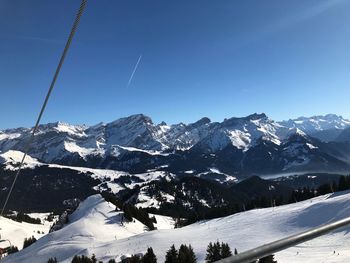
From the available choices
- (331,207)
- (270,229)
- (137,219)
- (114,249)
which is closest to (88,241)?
(114,249)

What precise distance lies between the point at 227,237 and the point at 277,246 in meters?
99.0

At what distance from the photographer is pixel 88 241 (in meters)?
128

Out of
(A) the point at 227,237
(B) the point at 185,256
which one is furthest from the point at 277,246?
(A) the point at 227,237

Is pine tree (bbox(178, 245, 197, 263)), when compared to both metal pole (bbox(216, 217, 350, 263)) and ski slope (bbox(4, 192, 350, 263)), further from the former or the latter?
metal pole (bbox(216, 217, 350, 263))

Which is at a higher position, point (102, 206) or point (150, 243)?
point (102, 206)

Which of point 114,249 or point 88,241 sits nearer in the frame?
point 114,249

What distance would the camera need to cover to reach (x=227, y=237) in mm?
97875

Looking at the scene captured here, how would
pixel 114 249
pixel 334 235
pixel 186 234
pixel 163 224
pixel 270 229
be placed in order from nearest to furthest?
1. pixel 334 235
2. pixel 270 229
3. pixel 114 249
4. pixel 186 234
5. pixel 163 224

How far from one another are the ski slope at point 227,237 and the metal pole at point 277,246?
6129cm

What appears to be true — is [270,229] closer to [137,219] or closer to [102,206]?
[137,219]

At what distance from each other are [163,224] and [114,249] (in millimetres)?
Answer: 77130

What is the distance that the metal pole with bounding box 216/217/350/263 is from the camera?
285 centimetres

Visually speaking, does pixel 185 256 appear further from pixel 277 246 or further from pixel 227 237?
pixel 277 246

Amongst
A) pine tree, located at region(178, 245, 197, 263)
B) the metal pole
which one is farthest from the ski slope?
the metal pole
